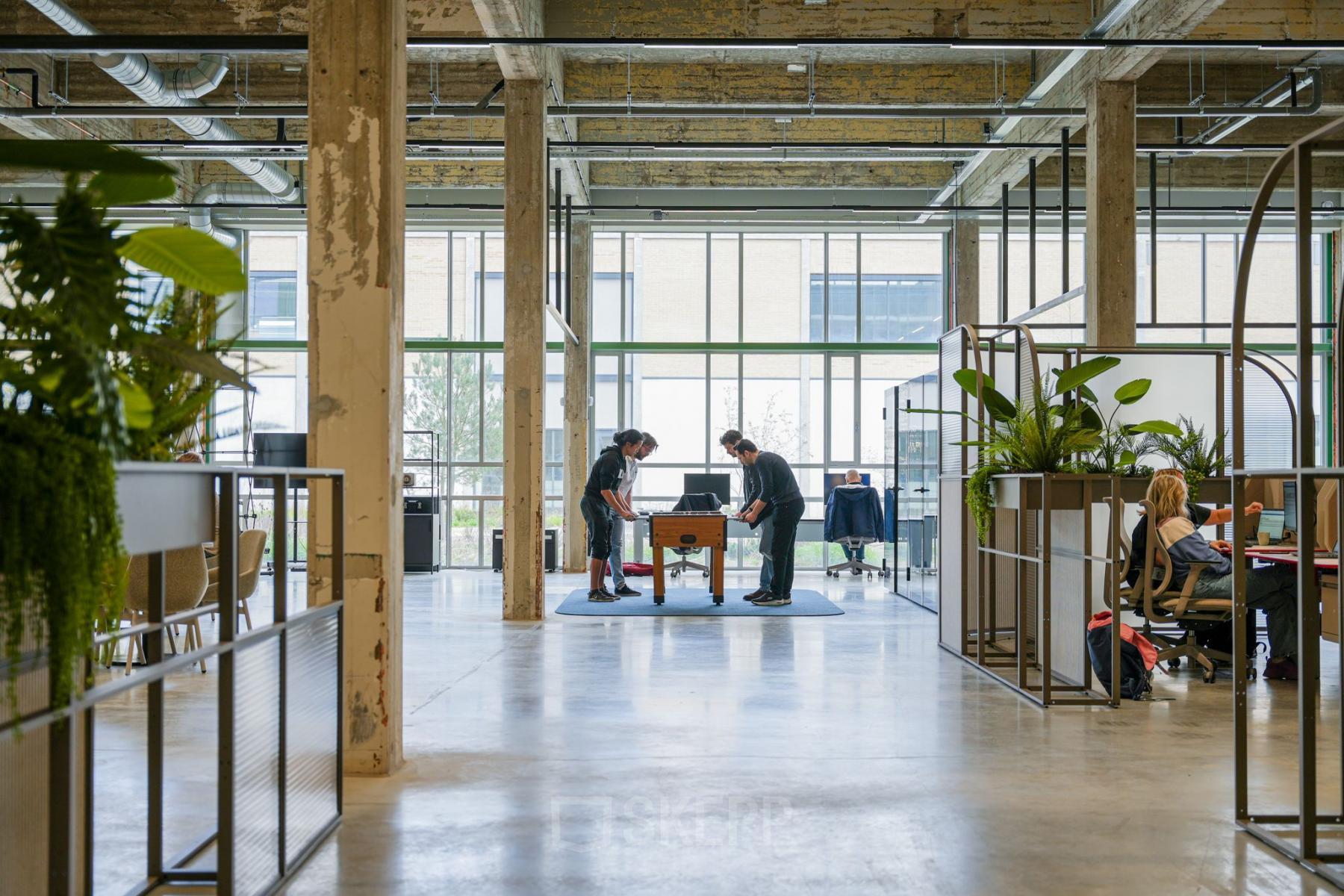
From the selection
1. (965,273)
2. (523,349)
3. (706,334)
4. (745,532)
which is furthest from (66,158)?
(965,273)

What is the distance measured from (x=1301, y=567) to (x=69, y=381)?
356 centimetres

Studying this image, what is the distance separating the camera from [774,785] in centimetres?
435

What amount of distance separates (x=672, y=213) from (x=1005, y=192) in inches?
176

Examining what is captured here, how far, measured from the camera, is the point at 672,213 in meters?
15.0

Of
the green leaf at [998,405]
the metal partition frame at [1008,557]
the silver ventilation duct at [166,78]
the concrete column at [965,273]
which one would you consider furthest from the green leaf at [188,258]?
Answer: the concrete column at [965,273]

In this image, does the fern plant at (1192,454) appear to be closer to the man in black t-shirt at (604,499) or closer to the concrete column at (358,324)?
the man in black t-shirt at (604,499)

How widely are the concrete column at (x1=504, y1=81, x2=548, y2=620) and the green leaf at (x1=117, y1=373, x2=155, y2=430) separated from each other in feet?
23.3

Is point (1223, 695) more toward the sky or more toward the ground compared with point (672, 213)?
more toward the ground

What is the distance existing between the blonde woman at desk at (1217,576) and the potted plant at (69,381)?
5.92 metres

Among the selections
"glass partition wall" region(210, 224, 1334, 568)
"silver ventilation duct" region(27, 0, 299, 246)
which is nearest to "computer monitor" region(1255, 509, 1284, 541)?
"glass partition wall" region(210, 224, 1334, 568)

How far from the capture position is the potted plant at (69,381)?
195cm

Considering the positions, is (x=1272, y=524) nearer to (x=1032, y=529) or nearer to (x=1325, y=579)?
(x=1325, y=579)

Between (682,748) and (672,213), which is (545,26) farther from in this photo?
(682,748)

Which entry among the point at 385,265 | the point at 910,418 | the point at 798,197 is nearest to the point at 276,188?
the point at 798,197
